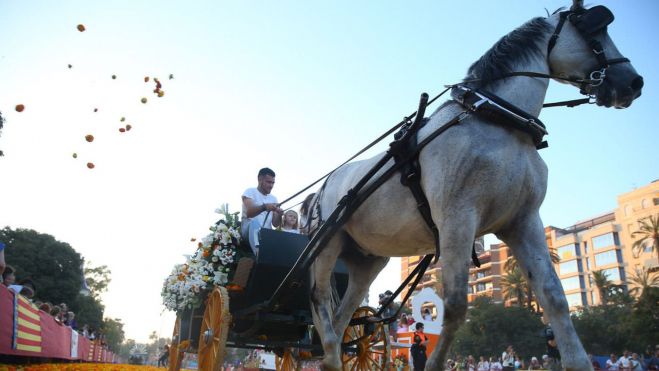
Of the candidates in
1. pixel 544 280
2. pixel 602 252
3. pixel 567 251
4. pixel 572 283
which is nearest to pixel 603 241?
pixel 602 252

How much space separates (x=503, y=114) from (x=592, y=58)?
0.91m

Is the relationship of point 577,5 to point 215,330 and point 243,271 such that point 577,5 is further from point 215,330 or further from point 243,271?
point 215,330

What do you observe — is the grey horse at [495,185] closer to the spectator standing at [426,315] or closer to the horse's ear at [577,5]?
the horse's ear at [577,5]

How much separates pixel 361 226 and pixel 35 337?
24.4ft

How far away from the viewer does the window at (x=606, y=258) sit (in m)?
68.8

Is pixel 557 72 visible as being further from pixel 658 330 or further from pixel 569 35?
pixel 658 330

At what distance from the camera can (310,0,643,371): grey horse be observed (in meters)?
2.95

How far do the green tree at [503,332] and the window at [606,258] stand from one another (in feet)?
79.3

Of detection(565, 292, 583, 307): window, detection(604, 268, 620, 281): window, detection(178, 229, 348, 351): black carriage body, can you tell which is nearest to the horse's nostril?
detection(178, 229, 348, 351): black carriage body

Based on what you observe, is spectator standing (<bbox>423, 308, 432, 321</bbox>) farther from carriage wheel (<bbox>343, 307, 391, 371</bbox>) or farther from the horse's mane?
the horse's mane

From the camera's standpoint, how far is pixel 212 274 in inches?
221

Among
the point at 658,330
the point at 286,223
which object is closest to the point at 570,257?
the point at 658,330

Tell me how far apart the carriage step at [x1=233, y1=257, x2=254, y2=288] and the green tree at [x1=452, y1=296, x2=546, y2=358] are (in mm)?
50580

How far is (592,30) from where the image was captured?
11.4 feet
